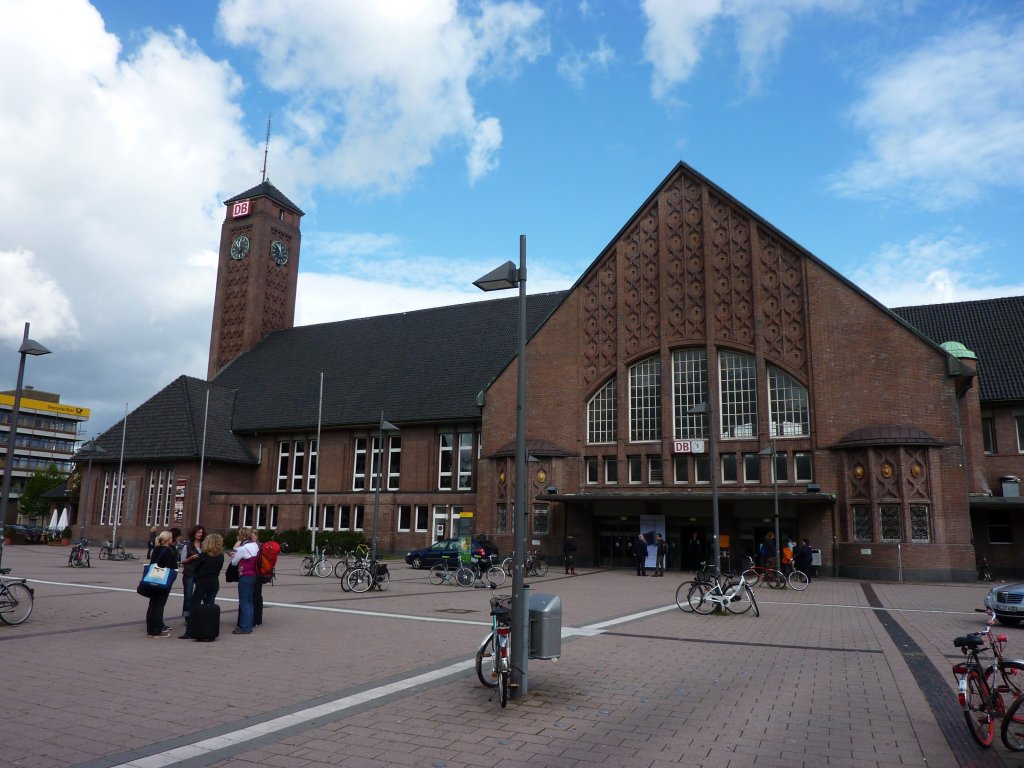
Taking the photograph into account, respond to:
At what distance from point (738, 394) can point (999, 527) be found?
12.6 metres

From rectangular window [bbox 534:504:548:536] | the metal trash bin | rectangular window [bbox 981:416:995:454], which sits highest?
rectangular window [bbox 981:416:995:454]

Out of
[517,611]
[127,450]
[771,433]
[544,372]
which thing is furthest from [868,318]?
[127,450]

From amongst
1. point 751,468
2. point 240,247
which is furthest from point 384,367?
point 751,468

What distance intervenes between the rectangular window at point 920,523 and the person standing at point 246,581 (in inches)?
980

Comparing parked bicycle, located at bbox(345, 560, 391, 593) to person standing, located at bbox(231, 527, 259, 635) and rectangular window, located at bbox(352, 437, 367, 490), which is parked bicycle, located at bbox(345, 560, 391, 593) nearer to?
person standing, located at bbox(231, 527, 259, 635)

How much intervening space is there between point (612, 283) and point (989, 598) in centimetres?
2365

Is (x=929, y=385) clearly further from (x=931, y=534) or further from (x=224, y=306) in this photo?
(x=224, y=306)

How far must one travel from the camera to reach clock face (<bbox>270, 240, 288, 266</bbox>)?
198 feet

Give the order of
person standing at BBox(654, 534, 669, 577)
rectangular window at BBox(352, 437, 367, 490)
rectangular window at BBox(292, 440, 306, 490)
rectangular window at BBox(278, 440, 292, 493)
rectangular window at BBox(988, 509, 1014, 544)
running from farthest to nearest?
rectangular window at BBox(278, 440, 292, 493) < rectangular window at BBox(292, 440, 306, 490) < rectangular window at BBox(352, 437, 367, 490) < rectangular window at BBox(988, 509, 1014, 544) < person standing at BBox(654, 534, 669, 577)

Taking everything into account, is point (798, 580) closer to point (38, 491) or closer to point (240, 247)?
point (240, 247)

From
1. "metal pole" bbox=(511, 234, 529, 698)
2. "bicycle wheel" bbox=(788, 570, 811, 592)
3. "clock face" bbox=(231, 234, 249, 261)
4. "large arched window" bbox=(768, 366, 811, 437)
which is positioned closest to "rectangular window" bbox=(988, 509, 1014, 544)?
"large arched window" bbox=(768, 366, 811, 437)

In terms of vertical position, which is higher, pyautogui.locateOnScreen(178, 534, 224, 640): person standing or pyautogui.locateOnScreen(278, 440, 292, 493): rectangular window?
pyautogui.locateOnScreen(278, 440, 292, 493): rectangular window

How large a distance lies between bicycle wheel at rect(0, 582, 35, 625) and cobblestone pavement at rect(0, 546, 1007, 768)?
0.80ft

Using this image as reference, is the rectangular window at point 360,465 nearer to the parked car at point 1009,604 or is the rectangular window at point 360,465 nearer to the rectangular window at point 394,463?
the rectangular window at point 394,463
